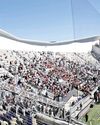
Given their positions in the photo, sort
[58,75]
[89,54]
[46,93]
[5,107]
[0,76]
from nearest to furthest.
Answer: [5,107] → [46,93] → [0,76] → [58,75] → [89,54]

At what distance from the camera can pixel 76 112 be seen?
9.23m

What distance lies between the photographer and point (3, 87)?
916 centimetres

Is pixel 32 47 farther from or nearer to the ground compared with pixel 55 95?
farther from the ground

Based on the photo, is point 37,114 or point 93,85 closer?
point 37,114

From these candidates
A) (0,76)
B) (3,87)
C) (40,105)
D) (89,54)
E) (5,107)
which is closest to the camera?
(5,107)

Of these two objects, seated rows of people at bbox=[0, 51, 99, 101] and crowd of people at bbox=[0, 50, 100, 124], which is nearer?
crowd of people at bbox=[0, 50, 100, 124]

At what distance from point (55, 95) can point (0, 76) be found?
6.80 ft

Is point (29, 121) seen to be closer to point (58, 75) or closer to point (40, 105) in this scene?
point (40, 105)

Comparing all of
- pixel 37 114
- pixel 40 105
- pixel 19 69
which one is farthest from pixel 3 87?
pixel 19 69

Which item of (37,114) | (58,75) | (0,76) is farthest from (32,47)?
(37,114)

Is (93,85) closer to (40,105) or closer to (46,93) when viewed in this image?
(46,93)

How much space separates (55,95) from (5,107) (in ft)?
9.71

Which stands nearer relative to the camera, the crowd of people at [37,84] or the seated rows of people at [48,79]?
the crowd of people at [37,84]

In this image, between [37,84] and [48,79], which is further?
[48,79]
